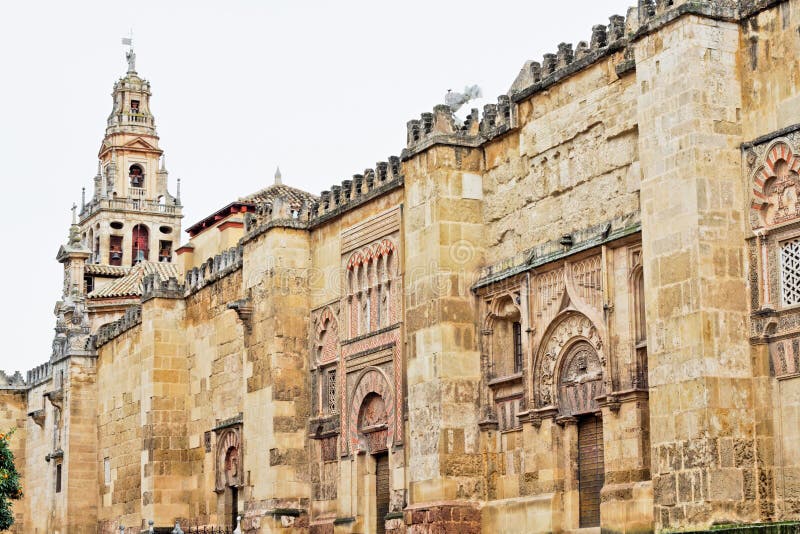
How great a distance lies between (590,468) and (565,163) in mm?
3895

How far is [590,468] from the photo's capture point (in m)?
18.3

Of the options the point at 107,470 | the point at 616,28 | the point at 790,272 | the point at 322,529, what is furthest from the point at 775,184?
the point at 107,470

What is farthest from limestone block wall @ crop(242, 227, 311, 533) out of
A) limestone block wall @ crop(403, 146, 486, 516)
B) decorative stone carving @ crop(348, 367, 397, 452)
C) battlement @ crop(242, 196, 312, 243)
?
limestone block wall @ crop(403, 146, 486, 516)

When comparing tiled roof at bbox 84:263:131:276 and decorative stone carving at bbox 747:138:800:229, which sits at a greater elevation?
tiled roof at bbox 84:263:131:276

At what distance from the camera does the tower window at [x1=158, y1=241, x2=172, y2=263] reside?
2571 inches

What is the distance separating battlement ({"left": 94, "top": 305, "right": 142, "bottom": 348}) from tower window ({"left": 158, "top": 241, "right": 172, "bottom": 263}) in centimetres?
2946

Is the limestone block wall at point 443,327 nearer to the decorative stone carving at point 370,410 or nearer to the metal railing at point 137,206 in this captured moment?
the decorative stone carving at point 370,410

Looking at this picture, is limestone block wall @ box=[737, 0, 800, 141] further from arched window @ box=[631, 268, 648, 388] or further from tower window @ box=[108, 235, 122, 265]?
tower window @ box=[108, 235, 122, 265]

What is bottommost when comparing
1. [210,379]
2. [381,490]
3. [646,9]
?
[381,490]

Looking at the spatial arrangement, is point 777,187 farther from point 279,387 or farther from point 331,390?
point 279,387

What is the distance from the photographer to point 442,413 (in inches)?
786

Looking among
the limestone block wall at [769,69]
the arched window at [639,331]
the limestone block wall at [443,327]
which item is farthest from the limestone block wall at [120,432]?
Result: the limestone block wall at [769,69]

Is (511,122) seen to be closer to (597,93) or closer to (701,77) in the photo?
(597,93)

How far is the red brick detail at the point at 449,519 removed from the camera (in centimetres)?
1966
